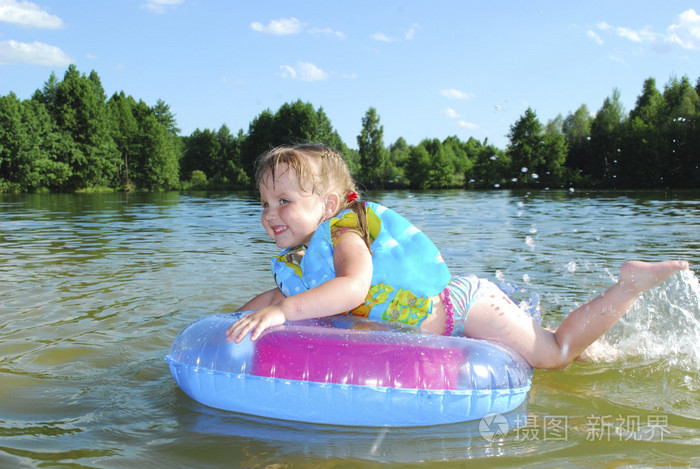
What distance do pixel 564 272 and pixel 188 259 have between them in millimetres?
4603

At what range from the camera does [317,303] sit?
8.63ft

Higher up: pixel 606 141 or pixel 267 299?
pixel 606 141

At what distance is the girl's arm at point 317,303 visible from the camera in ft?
8.54

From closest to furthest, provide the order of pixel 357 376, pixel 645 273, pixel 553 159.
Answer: pixel 357 376 < pixel 645 273 < pixel 553 159

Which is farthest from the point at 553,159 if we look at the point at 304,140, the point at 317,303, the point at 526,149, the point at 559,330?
the point at 317,303

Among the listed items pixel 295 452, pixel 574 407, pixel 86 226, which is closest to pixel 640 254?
pixel 574 407

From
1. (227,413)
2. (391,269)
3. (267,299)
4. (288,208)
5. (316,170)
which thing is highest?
(316,170)

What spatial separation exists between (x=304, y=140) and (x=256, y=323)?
144 ft

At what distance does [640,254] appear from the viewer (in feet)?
26.1

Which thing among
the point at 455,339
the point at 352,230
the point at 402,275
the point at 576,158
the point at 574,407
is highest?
the point at 576,158

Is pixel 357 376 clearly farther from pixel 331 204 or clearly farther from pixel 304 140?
pixel 304 140

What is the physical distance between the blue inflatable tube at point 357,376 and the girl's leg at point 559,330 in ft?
1.30

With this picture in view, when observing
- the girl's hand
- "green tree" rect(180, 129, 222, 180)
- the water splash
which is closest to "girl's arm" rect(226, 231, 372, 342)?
the girl's hand

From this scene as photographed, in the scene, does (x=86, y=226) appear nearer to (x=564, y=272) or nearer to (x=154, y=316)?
A: (x=154, y=316)
